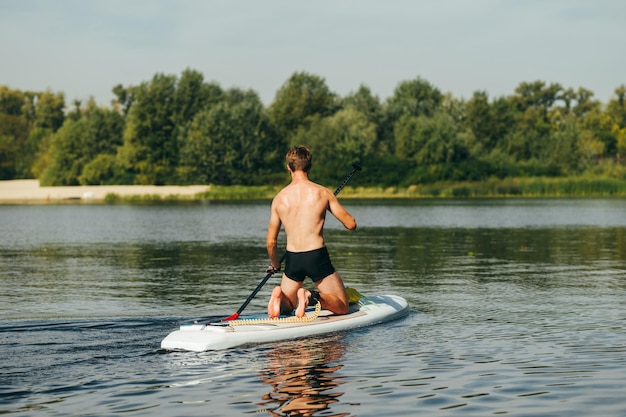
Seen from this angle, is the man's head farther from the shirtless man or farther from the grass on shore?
the grass on shore

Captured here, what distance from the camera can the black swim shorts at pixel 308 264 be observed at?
12.8 meters

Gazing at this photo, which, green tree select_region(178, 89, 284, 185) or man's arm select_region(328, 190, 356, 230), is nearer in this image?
man's arm select_region(328, 190, 356, 230)

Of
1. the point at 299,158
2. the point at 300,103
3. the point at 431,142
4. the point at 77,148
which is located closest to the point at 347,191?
the point at 431,142

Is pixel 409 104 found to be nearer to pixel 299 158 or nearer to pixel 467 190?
pixel 467 190

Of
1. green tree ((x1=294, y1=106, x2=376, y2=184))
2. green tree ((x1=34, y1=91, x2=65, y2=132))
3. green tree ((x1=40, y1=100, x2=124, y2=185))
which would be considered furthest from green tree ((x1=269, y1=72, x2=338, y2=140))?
green tree ((x1=34, y1=91, x2=65, y2=132))

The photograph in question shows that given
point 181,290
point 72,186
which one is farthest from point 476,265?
point 72,186

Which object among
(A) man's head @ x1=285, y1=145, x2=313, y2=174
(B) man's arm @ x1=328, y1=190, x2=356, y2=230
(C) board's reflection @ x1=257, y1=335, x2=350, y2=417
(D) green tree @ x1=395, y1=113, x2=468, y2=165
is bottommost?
(C) board's reflection @ x1=257, y1=335, x2=350, y2=417

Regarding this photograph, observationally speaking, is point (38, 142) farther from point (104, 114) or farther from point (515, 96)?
point (515, 96)

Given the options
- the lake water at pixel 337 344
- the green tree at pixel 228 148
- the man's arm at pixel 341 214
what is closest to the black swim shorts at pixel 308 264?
the man's arm at pixel 341 214

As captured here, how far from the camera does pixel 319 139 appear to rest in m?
110

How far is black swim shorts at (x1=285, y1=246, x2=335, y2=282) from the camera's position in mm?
12836

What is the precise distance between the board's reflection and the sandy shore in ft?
337

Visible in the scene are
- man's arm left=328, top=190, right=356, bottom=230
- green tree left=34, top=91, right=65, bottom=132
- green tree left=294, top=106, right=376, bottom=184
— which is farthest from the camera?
green tree left=34, top=91, right=65, bottom=132

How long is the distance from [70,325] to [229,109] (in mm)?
107523
